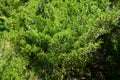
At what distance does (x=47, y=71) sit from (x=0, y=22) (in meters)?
3.18

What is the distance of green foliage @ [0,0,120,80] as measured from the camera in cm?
547

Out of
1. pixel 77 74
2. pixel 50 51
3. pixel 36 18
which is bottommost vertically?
pixel 77 74

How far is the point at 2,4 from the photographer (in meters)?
7.55

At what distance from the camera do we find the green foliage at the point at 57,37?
5473 mm

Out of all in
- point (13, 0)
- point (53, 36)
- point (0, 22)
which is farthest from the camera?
point (0, 22)

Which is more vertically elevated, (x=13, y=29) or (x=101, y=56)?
(x=13, y=29)

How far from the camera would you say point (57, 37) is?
17.7ft

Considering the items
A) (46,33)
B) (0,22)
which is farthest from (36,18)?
(0,22)

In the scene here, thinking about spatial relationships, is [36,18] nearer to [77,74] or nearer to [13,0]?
[77,74]

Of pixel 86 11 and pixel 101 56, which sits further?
pixel 101 56

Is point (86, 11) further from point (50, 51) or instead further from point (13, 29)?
point (13, 29)

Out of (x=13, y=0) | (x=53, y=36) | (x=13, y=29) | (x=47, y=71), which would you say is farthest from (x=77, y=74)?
(x=13, y=0)

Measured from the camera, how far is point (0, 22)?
846 cm

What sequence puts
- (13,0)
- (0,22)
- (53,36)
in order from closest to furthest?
(53,36) < (13,0) < (0,22)
